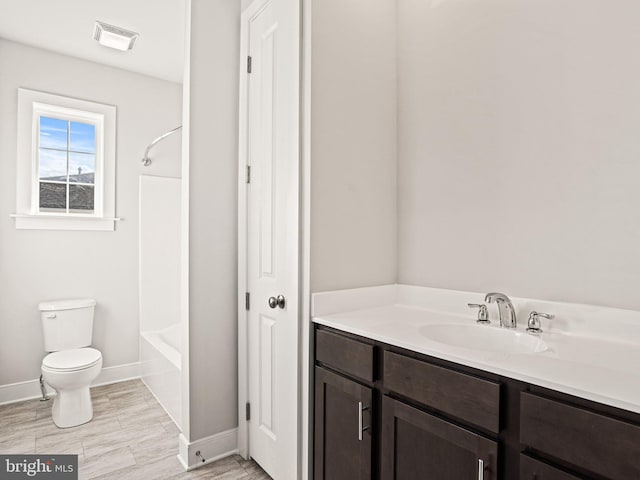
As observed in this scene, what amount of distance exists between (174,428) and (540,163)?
8.08 feet

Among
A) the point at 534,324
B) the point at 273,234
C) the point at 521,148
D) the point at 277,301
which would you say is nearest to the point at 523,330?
the point at 534,324

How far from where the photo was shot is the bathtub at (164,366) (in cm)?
240

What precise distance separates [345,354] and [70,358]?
209 centimetres

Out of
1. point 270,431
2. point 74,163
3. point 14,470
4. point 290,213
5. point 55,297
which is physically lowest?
point 14,470

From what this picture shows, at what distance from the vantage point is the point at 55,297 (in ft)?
9.70

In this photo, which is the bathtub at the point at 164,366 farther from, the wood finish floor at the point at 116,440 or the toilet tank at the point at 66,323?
the toilet tank at the point at 66,323

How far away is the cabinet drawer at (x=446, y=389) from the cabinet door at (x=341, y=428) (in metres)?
0.16

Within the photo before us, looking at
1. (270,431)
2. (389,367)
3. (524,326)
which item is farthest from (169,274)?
(524,326)

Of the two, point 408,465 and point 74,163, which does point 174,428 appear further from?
point 74,163

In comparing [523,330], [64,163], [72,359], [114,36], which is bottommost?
[72,359]

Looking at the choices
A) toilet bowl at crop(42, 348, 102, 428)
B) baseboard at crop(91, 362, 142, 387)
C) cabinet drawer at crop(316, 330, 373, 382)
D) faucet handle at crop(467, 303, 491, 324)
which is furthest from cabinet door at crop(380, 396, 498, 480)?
baseboard at crop(91, 362, 142, 387)

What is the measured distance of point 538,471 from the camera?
89 centimetres

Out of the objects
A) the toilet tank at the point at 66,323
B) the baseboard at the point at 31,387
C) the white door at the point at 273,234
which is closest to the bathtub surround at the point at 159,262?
the baseboard at the point at 31,387

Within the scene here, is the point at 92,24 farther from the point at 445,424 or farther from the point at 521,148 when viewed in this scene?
the point at 445,424
